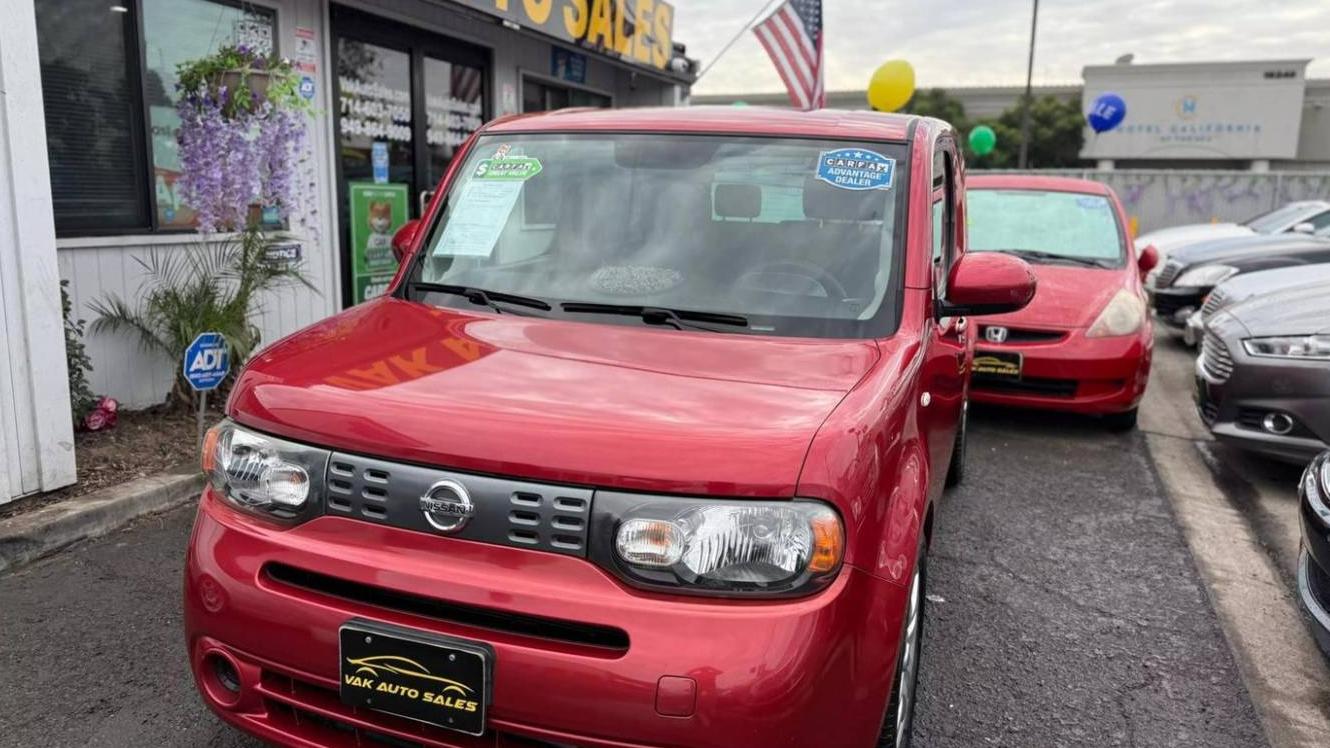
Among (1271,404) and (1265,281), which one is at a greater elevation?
(1265,281)

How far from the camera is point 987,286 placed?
9.39ft

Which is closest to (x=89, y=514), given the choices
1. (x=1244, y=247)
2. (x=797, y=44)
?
(x=797, y=44)

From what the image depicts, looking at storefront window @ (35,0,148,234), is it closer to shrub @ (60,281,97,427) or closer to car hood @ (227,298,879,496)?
shrub @ (60,281,97,427)

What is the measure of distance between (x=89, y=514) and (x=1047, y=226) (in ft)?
21.6

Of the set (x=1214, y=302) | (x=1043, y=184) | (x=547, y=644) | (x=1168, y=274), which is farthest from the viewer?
(x=1168, y=274)

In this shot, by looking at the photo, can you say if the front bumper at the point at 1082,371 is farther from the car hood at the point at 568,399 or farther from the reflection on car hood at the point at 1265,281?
the car hood at the point at 568,399

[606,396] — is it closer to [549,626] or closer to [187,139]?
[549,626]

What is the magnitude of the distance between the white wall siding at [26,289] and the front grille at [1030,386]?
17.3ft

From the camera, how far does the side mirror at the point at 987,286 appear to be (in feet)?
9.41

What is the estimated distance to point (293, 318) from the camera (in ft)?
22.4

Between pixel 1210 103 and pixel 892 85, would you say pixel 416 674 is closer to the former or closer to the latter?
pixel 892 85

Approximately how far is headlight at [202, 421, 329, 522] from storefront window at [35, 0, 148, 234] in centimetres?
366

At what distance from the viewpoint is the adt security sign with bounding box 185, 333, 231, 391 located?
4.59m

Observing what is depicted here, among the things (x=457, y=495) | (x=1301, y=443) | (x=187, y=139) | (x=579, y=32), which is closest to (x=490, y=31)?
(x=579, y=32)
